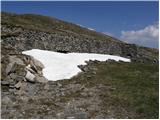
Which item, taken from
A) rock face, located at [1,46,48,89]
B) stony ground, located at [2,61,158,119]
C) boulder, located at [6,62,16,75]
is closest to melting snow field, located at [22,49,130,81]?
rock face, located at [1,46,48,89]

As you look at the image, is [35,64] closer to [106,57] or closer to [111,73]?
[111,73]

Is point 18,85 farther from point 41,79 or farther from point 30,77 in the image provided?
point 41,79

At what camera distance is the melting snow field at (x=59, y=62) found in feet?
128

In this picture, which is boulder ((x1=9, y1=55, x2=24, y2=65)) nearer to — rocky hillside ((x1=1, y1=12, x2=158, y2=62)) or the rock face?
the rock face

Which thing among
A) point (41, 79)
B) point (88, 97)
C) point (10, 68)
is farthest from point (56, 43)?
point (88, 97)

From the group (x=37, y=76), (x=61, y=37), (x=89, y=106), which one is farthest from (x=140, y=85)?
(x=61, y=37)

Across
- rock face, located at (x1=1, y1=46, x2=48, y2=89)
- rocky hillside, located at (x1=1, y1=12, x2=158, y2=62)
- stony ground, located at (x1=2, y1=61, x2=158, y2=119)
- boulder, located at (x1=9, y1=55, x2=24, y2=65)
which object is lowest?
stony ground, located at (x1=2, y1=61, x2=158, y2=119)

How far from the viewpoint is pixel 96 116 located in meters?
27.3

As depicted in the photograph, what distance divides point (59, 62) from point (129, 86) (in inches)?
437

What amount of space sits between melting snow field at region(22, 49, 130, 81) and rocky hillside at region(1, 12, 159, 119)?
3.26 ft

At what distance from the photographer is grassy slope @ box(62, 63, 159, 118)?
2899cm

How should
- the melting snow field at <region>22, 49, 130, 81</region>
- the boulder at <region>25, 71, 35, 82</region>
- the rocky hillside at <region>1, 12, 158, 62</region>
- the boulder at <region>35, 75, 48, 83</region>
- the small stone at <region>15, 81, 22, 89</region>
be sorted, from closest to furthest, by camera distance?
Answer: the small stone at <region>15, 81, 22, 89</region>
the boulder at <region>25, 71, 35, 82</region>
the boulder at <region>35, 75, 48, 83</region>
the melting snow field at <region>22, 49, 130, 81</region>
the rocky hillside at <region>1, 12, 158, 62</region>

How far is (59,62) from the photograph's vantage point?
1694 inches

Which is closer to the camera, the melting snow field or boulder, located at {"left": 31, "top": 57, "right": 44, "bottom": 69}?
the melting snow field
